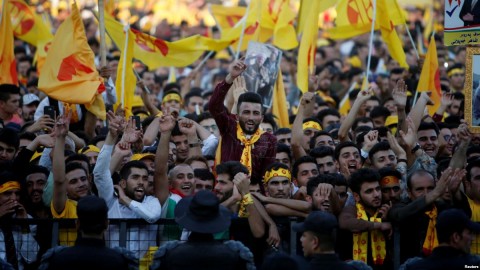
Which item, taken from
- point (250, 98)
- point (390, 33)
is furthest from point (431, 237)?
point (390, 33)

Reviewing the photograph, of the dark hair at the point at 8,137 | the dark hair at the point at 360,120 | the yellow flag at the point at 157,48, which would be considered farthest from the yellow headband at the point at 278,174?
the yellow flag at the point at 157,48

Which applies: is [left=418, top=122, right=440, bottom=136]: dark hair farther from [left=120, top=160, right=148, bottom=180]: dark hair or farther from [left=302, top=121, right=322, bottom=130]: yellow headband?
[left=120, top=160, right=148, bottom=180]: dark hair

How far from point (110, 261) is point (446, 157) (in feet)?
20.3

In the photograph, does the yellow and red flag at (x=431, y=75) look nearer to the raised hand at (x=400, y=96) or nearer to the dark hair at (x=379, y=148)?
the raised hand at (x=400, y=96)

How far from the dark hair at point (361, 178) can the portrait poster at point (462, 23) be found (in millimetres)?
2053

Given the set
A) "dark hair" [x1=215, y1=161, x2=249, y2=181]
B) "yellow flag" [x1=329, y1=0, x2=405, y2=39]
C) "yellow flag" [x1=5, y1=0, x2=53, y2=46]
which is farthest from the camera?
"yellow flag" [x1=5, y1=0, x2=53, y2=46]

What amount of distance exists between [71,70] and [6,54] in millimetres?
1390

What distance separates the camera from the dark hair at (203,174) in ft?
39.2

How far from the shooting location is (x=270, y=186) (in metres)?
11.8

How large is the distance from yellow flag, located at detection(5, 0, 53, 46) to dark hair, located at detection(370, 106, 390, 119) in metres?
5.30

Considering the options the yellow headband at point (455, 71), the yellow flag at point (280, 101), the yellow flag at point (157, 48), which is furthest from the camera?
the yellow headband at point (455, 71)

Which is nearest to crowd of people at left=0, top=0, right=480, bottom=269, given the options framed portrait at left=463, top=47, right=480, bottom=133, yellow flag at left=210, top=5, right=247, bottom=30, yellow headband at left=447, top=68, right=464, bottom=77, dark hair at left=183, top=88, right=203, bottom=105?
framed portrait at left=463, top=47, right=480, bottom=133

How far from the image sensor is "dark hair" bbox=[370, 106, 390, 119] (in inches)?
613

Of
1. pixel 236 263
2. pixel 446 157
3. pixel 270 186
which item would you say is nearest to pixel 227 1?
pixel 446 157
